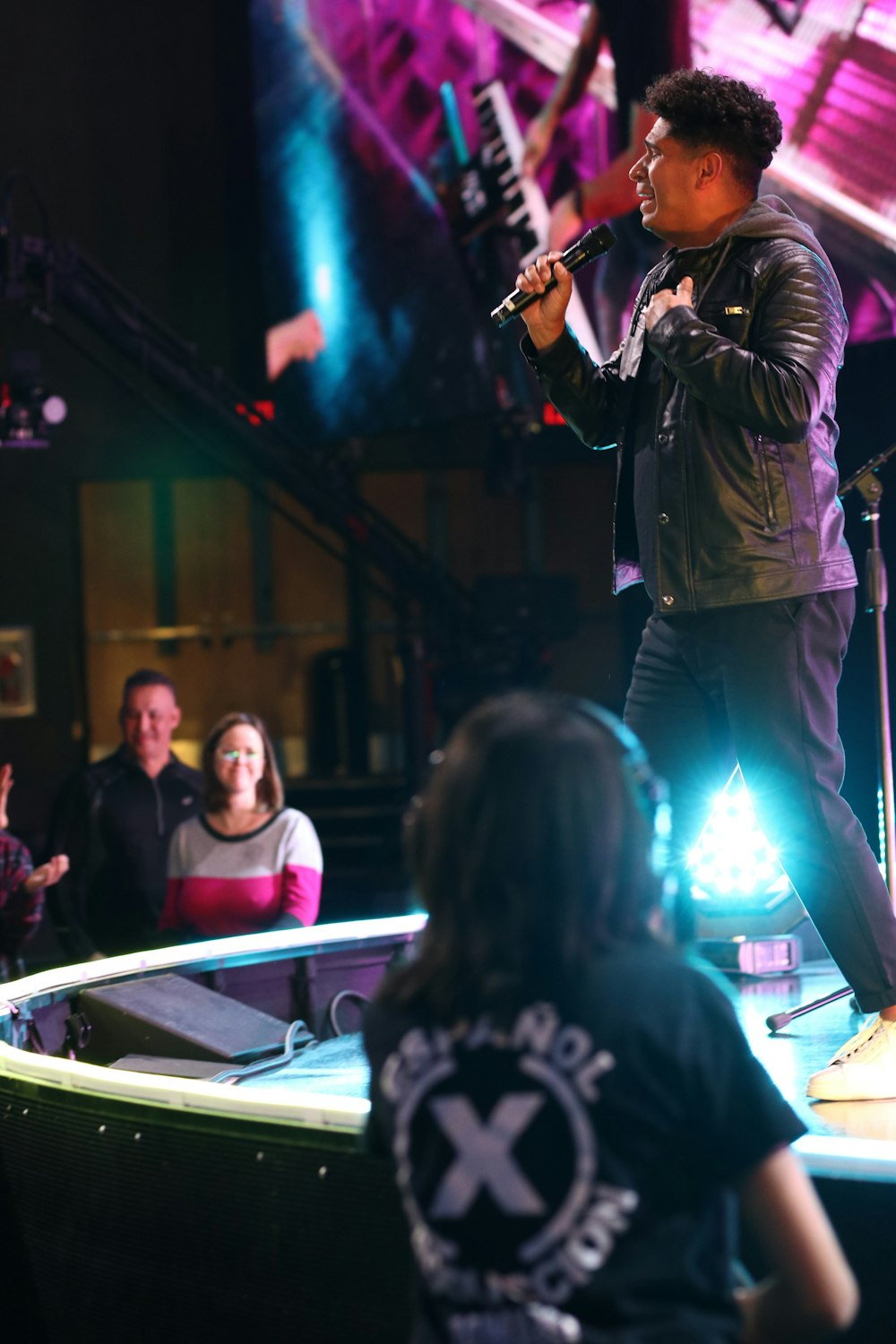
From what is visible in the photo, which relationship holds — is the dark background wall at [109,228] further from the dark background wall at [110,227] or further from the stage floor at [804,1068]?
the stage floor at [804,1068]

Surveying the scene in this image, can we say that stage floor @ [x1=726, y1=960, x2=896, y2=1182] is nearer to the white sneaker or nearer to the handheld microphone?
the white sneaker

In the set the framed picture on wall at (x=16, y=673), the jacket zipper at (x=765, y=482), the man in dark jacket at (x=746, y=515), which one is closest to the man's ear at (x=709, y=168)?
the man in dark jacket at (x=746, y=515)

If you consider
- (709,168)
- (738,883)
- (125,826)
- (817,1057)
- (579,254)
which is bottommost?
(817,1057)

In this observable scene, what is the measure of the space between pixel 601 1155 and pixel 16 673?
10.5 meters

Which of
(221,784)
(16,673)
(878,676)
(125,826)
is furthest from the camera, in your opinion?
(16,673)

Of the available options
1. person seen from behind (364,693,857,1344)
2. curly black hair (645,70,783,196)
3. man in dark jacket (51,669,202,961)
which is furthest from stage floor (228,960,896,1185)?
man in dark jacket (51,669,202,961)

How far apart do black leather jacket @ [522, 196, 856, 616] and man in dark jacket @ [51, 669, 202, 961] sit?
272 cm

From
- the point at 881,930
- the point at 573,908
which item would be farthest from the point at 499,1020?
the point at 881,930

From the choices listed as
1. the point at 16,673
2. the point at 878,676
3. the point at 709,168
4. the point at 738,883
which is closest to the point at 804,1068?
the point at 878,676

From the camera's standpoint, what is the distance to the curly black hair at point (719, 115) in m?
2.16

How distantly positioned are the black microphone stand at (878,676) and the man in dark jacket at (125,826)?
2.37 meters

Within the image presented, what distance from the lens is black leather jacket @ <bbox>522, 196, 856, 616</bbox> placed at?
205 cm

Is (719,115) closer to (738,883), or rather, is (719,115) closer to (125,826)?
(738,883)

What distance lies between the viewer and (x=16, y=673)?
1103 centimetres
